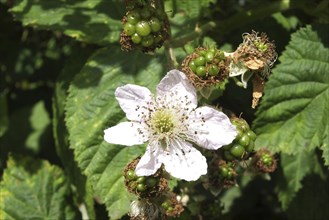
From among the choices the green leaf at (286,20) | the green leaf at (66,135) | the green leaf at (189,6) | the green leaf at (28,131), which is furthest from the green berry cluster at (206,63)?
the green leaf at (28,131)

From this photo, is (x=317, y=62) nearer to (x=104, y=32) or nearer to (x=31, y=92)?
(x=104, y=32)

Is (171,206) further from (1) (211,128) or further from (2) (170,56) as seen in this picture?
(2) (170,56)

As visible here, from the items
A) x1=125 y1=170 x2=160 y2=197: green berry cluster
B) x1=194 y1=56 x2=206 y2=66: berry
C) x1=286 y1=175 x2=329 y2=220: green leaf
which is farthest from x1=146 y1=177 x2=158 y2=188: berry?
x1=286 y1=175 x2=329 y2=220: green leaf

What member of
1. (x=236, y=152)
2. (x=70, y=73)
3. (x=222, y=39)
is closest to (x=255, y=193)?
(x=222, y=39)

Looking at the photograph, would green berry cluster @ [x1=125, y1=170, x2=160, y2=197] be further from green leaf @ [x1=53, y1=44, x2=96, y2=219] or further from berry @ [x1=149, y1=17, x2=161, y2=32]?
green leaf @ [x1=53, y1=44, x2=96, y2=219]

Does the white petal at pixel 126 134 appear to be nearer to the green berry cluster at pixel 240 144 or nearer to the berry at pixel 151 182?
the berry at pixel 151 182

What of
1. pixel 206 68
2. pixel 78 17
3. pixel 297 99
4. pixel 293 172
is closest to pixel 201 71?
pixel 206 68
